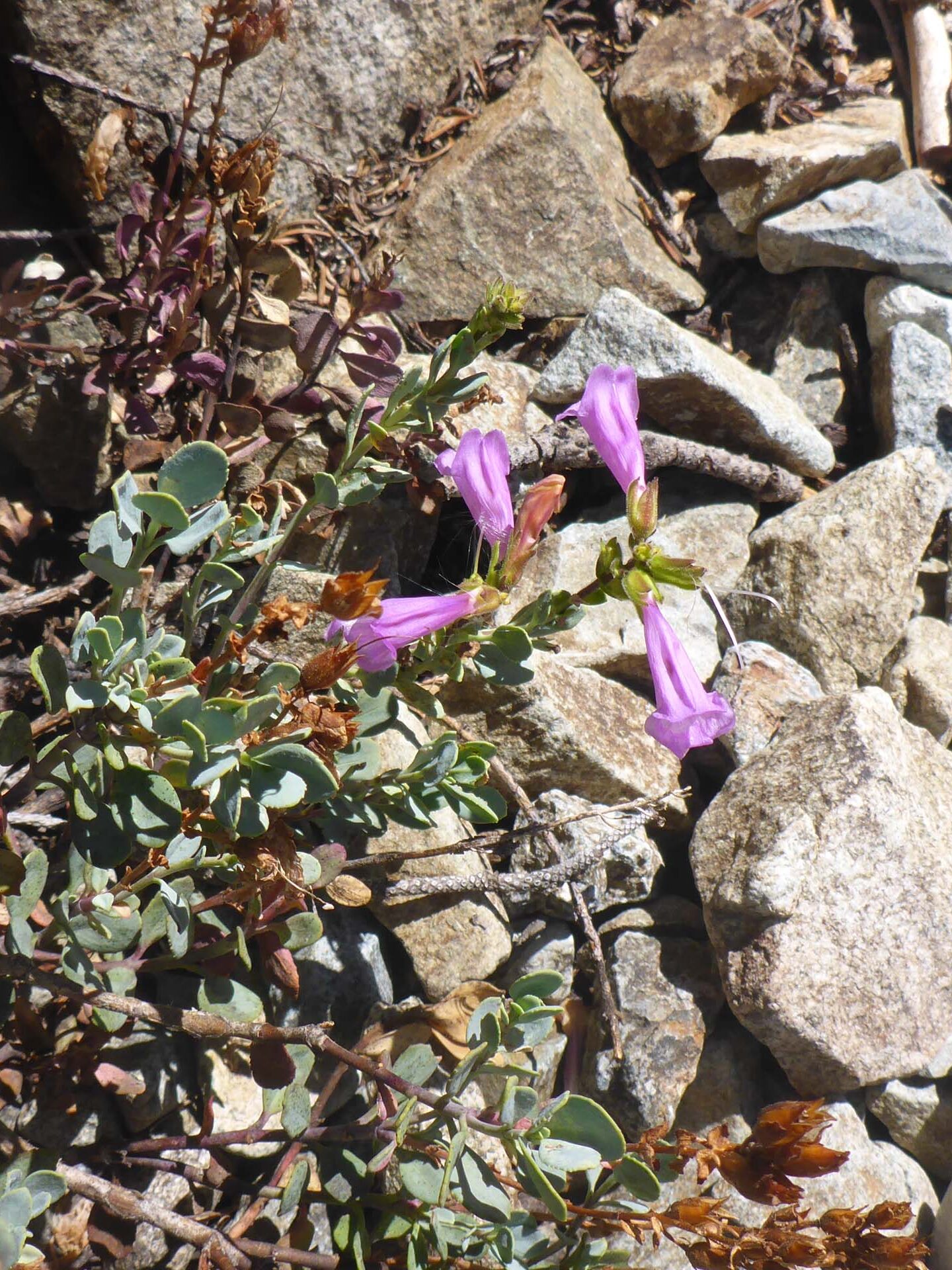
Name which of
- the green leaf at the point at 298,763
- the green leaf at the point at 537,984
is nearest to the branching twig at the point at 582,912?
the green leaf at the point at 537,984

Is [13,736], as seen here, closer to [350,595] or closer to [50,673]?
[50,673]

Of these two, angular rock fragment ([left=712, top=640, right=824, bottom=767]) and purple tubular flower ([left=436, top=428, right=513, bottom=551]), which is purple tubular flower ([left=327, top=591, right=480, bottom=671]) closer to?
purple tubular flower ([left=436, top=428, right=513, bottom=551])

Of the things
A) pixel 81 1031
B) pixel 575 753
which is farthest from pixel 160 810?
pixel 575 753

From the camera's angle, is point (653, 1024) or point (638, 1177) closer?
point (638, 1177)

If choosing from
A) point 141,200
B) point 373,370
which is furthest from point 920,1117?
point 141,200

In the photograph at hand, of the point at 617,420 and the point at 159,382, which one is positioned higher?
the point at 159,382
